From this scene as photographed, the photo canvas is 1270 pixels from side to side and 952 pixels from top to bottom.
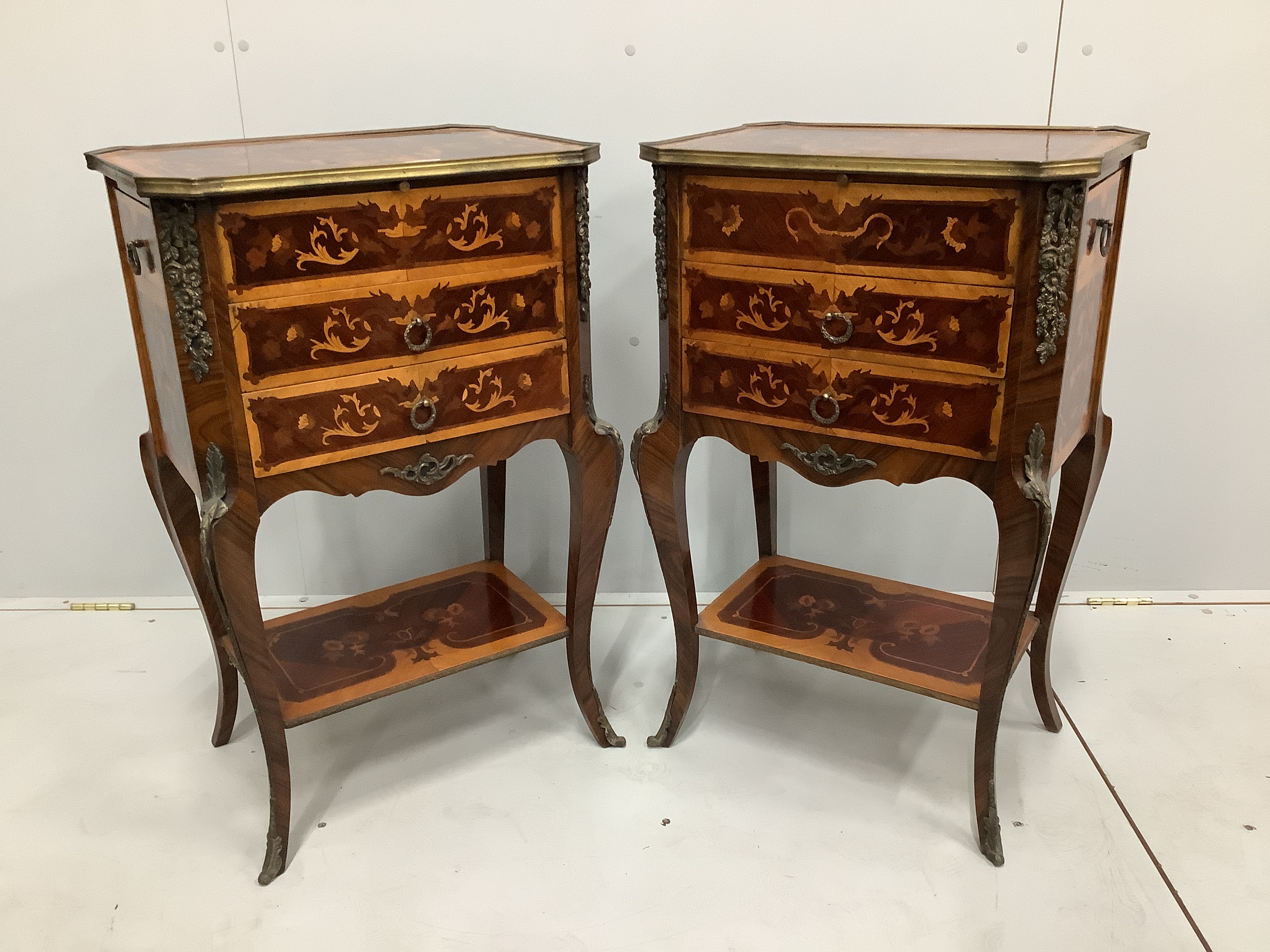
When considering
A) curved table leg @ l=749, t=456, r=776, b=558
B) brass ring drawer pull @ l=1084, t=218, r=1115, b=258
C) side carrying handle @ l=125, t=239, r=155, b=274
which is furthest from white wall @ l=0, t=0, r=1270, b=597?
side carrying handle @ l=125, t=239, r=155, b=274

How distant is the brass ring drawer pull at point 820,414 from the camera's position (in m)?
1.55

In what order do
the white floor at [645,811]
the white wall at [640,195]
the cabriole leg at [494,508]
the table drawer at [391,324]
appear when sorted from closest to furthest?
the table drawer at [391,324], the white floor at [645,811], the white wall at [640,195], the cabriole leg at [494,508]

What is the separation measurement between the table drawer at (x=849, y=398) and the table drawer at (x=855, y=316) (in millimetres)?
21

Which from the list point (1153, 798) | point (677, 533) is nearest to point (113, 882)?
point (677, 533)

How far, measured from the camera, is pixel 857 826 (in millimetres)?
1726

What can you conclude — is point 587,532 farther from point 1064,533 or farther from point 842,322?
point 1064,533

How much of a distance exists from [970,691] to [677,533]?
56 centimetres

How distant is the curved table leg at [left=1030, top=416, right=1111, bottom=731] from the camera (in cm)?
178

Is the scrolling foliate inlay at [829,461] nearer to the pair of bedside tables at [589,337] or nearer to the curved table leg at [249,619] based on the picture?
the pair of bedside tables at [589,337]

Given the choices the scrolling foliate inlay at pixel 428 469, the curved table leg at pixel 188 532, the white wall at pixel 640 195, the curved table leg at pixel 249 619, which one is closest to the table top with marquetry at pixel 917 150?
the white wall at pixel 640 195

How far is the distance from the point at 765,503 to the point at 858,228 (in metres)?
0.87

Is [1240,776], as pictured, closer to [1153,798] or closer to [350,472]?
[1153,798]

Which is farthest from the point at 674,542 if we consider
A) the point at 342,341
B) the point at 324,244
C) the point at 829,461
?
the point at 324,244

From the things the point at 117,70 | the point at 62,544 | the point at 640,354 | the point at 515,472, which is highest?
the point at 117,70
